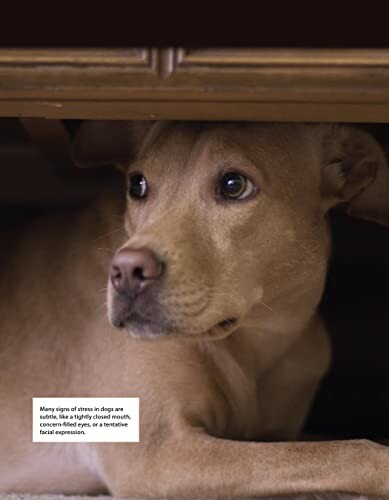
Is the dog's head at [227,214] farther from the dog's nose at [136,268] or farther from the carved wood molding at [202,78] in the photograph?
the carved wood molding at [202,78]

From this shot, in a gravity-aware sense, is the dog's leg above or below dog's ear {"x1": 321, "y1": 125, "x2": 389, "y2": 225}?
below

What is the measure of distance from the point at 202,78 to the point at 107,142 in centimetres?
86

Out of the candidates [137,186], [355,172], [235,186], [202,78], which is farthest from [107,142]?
[202,78]

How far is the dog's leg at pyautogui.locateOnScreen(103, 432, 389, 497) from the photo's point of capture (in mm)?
2027

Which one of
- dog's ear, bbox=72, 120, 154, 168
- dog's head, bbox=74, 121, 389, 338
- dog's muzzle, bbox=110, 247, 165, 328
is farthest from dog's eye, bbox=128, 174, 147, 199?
dog's muzzle, bbox=110, 247, 165, 328

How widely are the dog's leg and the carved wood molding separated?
75cm

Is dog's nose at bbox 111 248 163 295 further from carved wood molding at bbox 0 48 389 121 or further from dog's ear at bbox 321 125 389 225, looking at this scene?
dog's ear at bbox 321 125 389 225

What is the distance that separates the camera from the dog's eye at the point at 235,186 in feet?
7.30

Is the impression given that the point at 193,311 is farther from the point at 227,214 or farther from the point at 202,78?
the point at 202,78

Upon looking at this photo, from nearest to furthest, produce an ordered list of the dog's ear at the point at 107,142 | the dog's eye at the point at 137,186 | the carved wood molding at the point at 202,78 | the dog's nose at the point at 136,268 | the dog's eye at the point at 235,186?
the carved wood molding at the point at 202,78
the dog's nose at the point at 136,268
the dog's eye at the point at 235,186
the dog's eye at the point at 137,186
the dog's ear at the point at 107,142

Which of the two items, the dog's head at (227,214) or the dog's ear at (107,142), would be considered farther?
the dog's ear at (107,142)

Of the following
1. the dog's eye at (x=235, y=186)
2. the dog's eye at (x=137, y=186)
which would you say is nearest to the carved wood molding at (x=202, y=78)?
the dog's eye at (x=235, y=186)

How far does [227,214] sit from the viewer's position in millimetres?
2195
